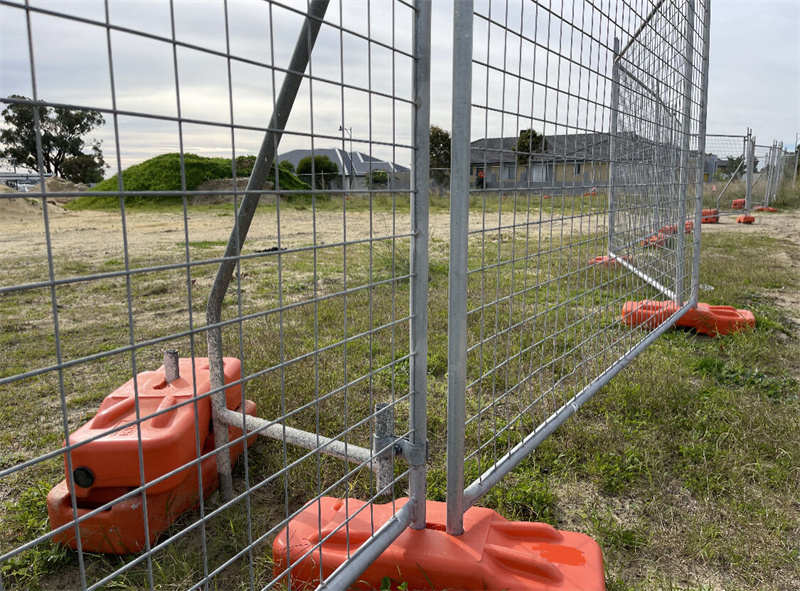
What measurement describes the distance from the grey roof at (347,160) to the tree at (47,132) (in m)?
0.40

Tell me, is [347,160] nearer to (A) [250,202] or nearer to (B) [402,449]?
(A) [250,202]

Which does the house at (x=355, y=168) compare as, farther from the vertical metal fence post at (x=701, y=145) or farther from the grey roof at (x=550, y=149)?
the vertical metal fence post at (x=701, y=145)

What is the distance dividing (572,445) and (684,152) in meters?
2.60

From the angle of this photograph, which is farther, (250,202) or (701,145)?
(701,145)

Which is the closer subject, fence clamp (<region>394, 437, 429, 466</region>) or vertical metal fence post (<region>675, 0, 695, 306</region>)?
fence clamp (<region>394, 437, 429, 466</region>)

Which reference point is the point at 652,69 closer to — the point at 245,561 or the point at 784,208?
the point at 245,561

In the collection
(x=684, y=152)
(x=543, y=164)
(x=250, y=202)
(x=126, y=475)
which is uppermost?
(x=684, y=152)

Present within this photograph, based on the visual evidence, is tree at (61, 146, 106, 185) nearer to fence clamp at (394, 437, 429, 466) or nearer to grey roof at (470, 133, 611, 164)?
grey roof at (470, 133, 611, 164)

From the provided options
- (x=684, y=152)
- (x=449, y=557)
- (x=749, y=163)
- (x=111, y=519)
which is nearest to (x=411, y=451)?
(x=449, y=557)

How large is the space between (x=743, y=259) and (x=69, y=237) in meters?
10.1

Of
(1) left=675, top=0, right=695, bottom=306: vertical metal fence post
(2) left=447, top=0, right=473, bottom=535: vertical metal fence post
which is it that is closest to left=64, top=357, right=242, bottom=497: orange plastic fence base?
(2) left=447, top=0, right=473, bottom=535: vertical metal fence post

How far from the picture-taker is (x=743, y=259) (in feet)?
22.9

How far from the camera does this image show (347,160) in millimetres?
1342

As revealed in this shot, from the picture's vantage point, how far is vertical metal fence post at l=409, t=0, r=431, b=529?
1448 millimetres
